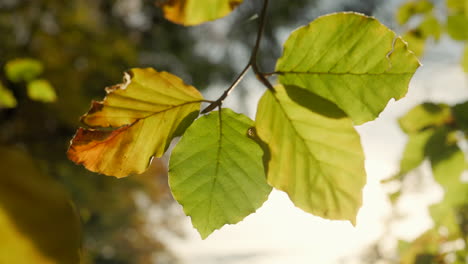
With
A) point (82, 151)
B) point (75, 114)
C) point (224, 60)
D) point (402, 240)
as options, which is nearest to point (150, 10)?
point (224, 60)

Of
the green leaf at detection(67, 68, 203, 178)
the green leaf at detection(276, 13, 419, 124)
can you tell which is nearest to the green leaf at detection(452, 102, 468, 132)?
the green leaf at detection(276, 13, 419, 124)

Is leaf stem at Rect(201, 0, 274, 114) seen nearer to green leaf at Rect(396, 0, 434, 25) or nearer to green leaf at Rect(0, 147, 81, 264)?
green leaf at Rect(0, 147, 81, 264)

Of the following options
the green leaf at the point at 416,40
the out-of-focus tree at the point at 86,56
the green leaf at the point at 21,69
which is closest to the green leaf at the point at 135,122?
the green leaf at the point at 416,40

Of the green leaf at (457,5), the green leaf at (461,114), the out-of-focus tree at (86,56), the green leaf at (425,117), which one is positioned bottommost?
the out-of-focus tree at (86,56)

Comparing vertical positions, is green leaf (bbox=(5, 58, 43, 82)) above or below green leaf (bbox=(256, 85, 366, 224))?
below

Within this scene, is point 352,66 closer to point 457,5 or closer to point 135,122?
point 135,122

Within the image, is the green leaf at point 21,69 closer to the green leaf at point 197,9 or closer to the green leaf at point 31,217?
the green leaf at point 197,9
